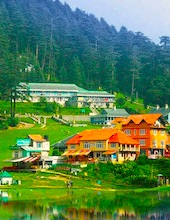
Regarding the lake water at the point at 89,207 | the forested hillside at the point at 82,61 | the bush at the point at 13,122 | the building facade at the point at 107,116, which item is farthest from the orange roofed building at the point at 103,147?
the forested hillside at the point at 82,61

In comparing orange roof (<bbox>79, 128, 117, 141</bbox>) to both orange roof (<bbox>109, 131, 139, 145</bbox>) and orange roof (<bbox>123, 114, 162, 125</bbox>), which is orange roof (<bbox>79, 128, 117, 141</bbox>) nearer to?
orange roof (<bbox>109, 131, 139, 145</bbox>)

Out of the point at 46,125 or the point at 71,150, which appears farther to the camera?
the point at 46,125

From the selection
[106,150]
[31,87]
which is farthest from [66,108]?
[106,150]

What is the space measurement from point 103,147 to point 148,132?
947cm

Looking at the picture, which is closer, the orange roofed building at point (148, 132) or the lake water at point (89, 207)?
the lake water at point (89, 207)

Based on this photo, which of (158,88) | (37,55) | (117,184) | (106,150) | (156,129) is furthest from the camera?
(37,55)

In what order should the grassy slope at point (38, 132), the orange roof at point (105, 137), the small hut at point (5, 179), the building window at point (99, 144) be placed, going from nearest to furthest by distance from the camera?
the small hut at point (5, 179) < the orange roof at point (105, 137) < the building window at point (99, 144) < the grassy slope at point (38, 132)

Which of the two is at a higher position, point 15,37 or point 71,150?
point 15,37

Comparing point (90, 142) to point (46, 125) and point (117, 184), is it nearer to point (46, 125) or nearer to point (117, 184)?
point (117, 184)

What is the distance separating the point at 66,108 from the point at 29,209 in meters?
85.2

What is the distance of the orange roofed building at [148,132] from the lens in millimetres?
97312

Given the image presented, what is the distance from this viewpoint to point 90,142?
92188 mm

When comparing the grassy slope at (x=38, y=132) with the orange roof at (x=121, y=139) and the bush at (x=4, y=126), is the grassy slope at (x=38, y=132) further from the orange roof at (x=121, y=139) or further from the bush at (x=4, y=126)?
the orange roof at (x=121, y=139)

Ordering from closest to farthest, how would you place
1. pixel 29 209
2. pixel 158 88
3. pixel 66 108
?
pixel 29 209 < pixel 66 108 < pixel 158 88
